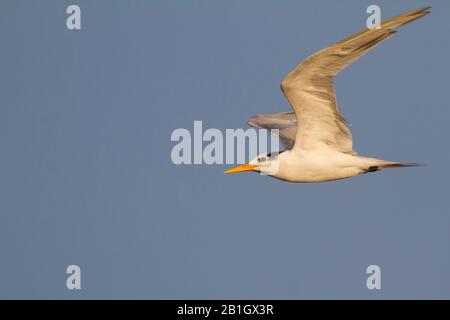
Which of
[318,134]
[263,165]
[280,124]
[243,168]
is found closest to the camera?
Result: [318,134]

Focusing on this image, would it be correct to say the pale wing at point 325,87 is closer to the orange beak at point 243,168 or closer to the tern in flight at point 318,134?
the tern in flight at point 318,134

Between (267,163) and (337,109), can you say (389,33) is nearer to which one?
(337,109)

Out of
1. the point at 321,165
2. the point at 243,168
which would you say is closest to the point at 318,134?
the point at 321,165

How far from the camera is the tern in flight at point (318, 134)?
13.5 m

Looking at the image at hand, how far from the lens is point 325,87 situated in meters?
14.0

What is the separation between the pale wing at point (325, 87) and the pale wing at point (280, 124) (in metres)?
1.73

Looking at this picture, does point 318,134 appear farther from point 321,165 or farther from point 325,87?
point 325,87

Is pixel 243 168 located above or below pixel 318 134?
below

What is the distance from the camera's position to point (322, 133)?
14695 mm

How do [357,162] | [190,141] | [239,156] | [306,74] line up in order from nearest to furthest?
[306,74], [357,162], [239,156], [190,141]

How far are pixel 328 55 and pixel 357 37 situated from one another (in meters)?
0.55

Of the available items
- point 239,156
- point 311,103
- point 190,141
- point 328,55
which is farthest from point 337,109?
point 190,141

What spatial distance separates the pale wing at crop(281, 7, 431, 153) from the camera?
12875 mm

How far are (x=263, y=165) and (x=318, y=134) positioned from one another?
1.06 m
